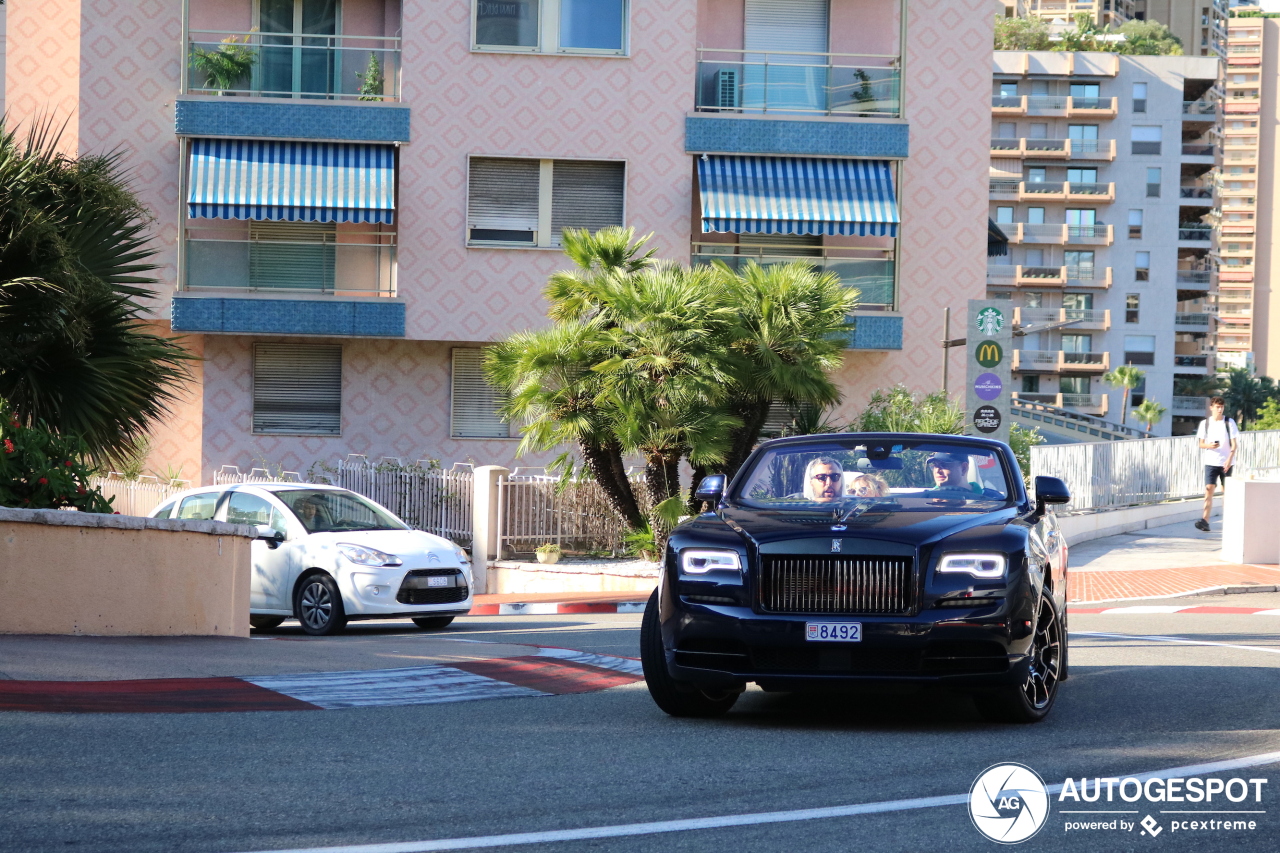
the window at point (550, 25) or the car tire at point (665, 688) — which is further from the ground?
the window at point (550, 25)

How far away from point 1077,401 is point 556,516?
7840 centimetres

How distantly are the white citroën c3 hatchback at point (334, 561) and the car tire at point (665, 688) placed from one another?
730cm

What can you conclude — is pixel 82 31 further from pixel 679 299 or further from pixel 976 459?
pixel 976 459

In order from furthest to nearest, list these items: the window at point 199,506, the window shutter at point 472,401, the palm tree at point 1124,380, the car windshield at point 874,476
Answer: the palm tree at point 1124,380 < the window shutter at point 472,401 < the window at point 199,506 < the car windshield at point 874,476

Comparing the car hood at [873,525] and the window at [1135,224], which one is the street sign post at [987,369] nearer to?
the car hood at [873,525]

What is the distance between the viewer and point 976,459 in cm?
880

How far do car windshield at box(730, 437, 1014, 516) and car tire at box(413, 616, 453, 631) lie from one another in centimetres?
770

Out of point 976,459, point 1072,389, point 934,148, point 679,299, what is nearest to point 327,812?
point 976,459

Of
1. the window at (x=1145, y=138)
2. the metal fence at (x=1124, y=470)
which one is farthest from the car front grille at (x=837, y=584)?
the window at (x=1145, y=138)

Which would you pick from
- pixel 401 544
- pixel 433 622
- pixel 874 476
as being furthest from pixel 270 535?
pixel 874 476

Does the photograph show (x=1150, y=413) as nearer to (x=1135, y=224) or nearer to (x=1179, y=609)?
(x=1135, y=224)

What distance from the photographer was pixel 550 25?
27891 millimetres

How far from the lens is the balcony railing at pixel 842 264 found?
27594 mm

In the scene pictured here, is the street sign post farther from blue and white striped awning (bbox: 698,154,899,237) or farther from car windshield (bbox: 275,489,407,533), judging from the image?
blue and white striped awning (bbox: 698,154,899,237)
